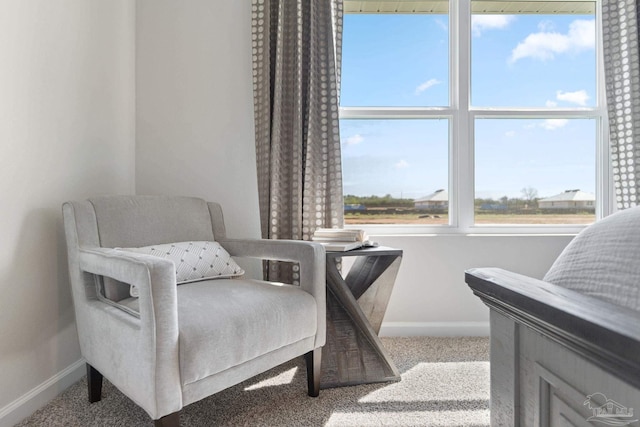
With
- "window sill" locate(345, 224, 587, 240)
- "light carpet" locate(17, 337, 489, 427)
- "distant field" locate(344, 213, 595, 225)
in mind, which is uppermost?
"distant field" locate(344, 213, 595, 225)

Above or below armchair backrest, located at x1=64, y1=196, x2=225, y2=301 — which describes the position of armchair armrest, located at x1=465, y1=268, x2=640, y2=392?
below

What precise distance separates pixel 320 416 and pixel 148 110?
1872mm

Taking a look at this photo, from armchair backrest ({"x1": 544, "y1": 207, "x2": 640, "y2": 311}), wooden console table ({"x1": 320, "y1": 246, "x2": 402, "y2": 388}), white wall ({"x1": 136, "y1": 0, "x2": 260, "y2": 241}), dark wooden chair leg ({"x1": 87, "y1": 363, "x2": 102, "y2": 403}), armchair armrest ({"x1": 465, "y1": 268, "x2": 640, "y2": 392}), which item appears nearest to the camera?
armchair armrest ({"x1": 465, "y1": 268, "x2": 640, "y2": 392})

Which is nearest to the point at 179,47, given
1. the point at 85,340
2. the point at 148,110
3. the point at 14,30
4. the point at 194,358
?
the point at 148,110

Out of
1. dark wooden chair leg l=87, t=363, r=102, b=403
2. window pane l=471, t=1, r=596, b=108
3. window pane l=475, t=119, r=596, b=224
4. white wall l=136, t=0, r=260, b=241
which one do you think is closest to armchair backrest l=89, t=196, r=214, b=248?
white wall l=136, t=0, r=260, b=241

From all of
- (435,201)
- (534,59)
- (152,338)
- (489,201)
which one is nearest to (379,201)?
(435,201)

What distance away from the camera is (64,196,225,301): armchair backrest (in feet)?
4.40

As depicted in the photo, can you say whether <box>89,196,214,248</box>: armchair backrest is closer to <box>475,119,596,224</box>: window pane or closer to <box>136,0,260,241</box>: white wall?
<box>136,0,260,241</box>: white wall

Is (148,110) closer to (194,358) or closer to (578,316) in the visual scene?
(194,358)

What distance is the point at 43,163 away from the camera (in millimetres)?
1429

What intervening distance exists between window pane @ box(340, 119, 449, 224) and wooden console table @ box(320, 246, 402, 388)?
2.10ft

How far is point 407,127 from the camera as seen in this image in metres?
2.27

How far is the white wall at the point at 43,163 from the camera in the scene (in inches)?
50.1

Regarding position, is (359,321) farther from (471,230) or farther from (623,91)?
(623,91)
